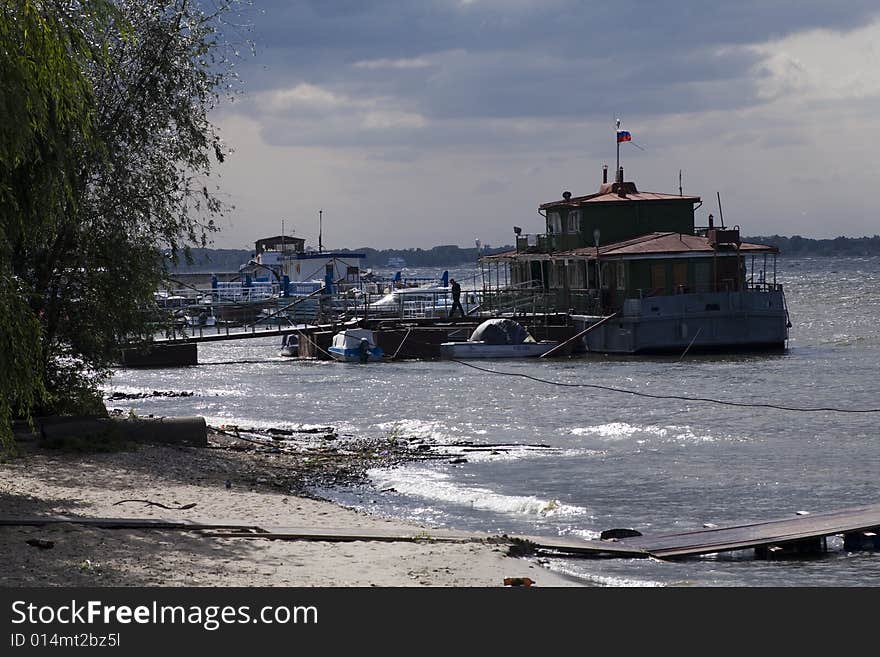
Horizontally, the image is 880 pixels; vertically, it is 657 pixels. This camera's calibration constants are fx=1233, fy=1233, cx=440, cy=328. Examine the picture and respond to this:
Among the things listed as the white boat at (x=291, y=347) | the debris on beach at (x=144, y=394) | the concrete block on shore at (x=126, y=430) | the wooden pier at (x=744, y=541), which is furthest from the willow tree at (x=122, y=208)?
the white boat at (x=291, y=347)

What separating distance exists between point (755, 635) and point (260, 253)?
Answer: 4418 inches

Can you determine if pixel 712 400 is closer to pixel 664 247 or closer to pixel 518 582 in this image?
pixel 664 247

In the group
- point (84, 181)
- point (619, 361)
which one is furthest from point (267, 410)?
point (619, 361)

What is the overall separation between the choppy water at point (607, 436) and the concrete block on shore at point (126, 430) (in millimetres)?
3360

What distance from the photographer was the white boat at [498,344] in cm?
5238

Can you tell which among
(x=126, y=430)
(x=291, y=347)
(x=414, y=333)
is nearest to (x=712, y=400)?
(x=126, y=430)

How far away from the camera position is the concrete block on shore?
19.2 metres

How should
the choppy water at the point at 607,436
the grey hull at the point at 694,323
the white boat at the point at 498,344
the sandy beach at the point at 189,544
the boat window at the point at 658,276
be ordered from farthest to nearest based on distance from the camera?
1. the boat window at the point at 658,276
2. the grey hull at the point at 694,323
3. the white boat at the point at 498,344
4. the choppy water at the point at 607,436
5. the sandy beach at the point at 189,544

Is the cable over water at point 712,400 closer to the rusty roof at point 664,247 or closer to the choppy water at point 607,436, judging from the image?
the choppy water at point 607,436

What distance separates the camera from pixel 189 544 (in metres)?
12.8

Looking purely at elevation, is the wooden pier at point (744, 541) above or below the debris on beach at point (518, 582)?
below

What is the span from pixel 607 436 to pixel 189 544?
1588 centimetres

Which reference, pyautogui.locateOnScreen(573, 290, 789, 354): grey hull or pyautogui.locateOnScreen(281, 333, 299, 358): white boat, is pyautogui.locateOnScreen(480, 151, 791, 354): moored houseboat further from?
pyautogui.locateOnScreen(281, 333, 299, 358): white boat

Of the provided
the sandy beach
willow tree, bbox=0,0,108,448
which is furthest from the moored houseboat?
willow tree, bbox=0,0,108,448
